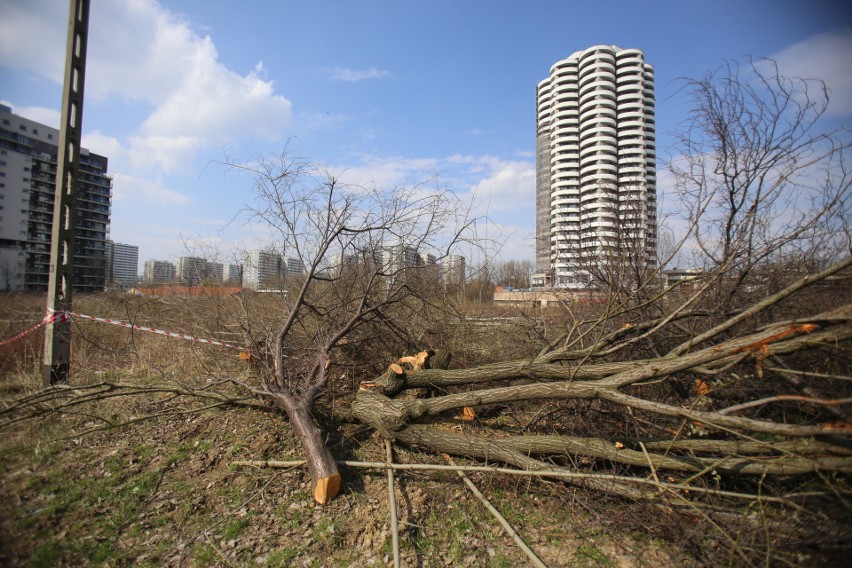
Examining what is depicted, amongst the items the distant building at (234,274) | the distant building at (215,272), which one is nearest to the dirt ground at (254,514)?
the distant building at (234,274)

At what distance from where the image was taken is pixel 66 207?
234 inches

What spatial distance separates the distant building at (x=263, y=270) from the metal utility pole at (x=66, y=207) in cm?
234

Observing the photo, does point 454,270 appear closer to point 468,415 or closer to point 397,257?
point 397,257

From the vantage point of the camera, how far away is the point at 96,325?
8867 mm

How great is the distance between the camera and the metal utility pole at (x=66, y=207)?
5809 mm

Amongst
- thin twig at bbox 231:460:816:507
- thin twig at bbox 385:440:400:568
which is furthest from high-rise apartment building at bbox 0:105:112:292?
thin twig at bbox 385:440:400:568

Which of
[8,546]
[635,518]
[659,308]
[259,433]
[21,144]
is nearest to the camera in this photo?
[8,546]

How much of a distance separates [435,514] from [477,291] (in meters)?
4.37

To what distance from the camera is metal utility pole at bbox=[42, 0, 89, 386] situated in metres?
5.81

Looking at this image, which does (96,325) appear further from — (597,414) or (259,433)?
(597,414)

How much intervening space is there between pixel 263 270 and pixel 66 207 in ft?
9.09

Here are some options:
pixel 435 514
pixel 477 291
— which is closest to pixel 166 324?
pixel 477 291

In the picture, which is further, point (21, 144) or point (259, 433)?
point (21, 144)

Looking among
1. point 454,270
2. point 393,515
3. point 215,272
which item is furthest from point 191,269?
point 393,515
